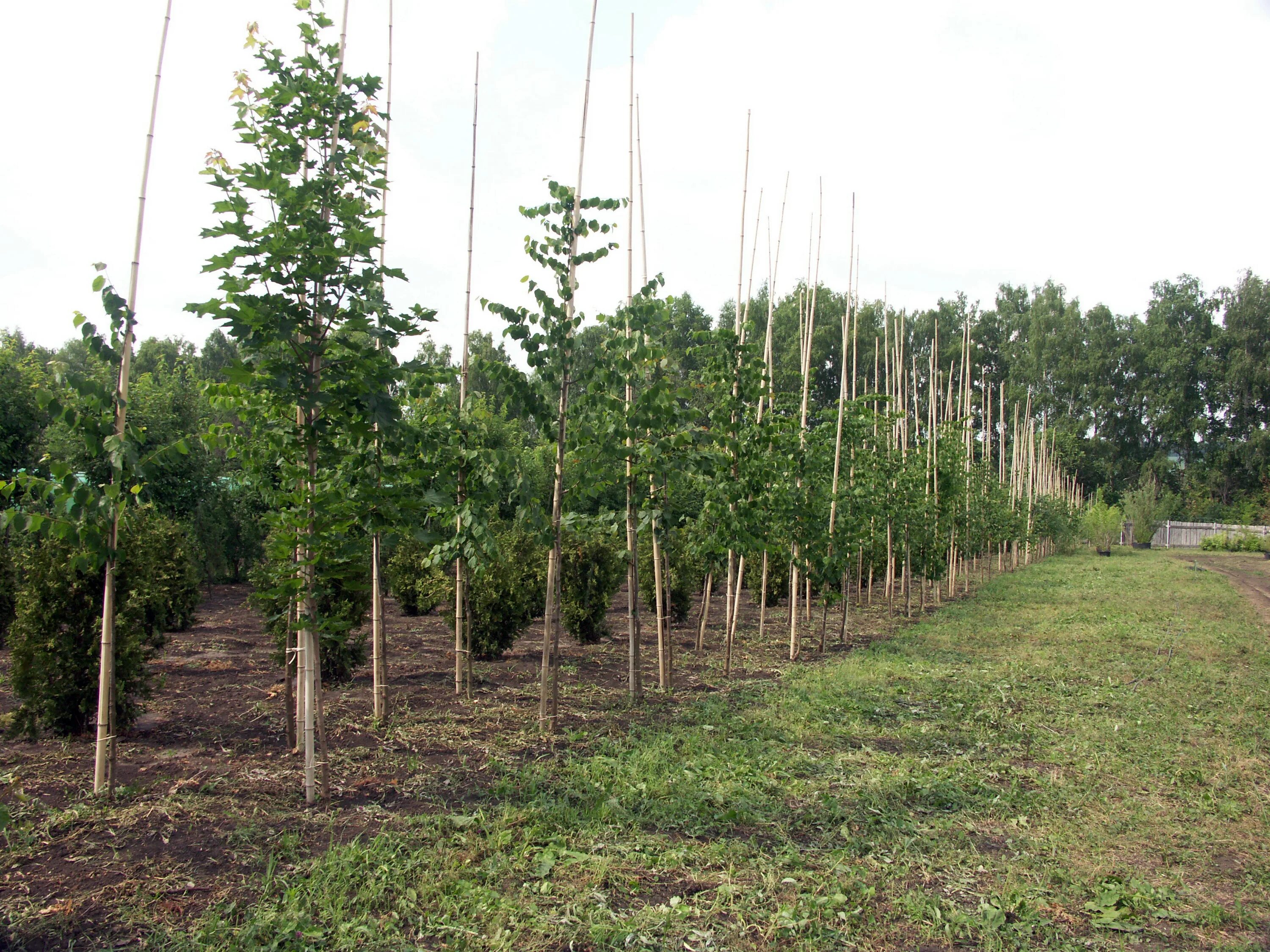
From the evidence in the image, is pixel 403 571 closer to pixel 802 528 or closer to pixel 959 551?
pixel 802 528

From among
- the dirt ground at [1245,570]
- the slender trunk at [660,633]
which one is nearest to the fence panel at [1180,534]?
the dirt ground at [1245,570]

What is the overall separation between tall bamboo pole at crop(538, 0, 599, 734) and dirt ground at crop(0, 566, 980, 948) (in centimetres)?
32

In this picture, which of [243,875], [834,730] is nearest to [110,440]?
[243,875]

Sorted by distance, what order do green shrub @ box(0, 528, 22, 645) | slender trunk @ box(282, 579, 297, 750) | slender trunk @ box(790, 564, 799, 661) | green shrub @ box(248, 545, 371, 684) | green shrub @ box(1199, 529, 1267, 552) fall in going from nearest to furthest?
green shrub @ box(248, 545, 371, 684) < slender trunk @ box(282, 579, 297, 750) < green shrub @ box(0, 528, 22, 645) < slender trunk @ box(790, 564, 799, 661) < green shrub @ box(1199, 529, 1267, 552)

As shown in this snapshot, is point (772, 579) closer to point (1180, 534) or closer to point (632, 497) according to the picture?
point (632, 497)

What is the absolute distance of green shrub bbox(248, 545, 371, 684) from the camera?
466 centimetres

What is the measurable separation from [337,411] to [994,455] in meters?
56.5

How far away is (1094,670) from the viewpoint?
402 inches

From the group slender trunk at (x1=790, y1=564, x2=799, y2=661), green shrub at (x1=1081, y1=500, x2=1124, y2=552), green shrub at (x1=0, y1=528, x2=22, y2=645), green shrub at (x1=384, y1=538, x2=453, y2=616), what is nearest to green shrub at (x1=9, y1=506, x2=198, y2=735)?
green shrub at (x1=384, y1=538, x2=453, y2=616)

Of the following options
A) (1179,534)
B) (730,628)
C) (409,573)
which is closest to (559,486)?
(730,628)

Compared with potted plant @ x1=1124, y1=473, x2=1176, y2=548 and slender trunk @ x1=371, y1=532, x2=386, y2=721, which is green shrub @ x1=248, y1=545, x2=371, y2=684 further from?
potted plant @ x1=1124, y1=473, x2=1176, y2=548

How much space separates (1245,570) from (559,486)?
3601cm

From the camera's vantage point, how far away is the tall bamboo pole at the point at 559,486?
6.21m

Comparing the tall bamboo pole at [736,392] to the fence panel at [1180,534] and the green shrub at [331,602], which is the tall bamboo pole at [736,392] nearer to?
the green shrub at [331,602]
